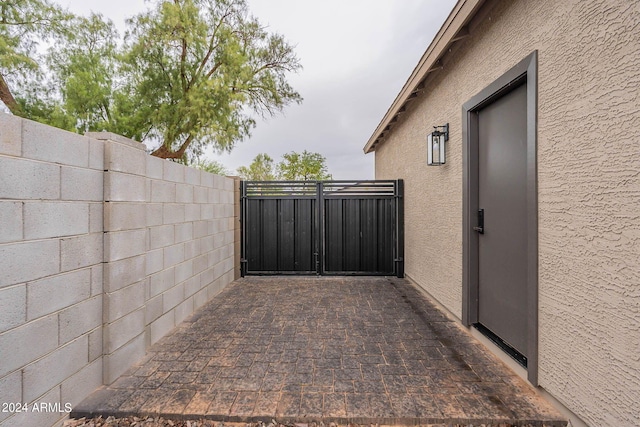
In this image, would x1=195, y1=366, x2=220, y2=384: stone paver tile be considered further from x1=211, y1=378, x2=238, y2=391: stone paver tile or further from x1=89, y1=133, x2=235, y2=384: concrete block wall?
x1=89, y1=133, x2=235, y2=384: concrete block wall

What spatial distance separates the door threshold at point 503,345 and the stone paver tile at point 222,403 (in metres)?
2.17

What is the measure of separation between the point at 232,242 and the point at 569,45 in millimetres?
4898

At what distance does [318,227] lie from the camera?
5598 mm

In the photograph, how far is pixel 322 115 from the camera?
43.5 ft

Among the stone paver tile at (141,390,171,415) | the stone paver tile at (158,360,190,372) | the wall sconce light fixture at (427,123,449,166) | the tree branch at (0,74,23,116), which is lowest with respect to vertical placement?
the stone paver tile at (141,390,171,415)

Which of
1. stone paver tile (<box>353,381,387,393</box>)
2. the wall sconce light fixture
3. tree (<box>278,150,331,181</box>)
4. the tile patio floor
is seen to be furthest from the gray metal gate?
tree (<box>278,150,331,181</box>)

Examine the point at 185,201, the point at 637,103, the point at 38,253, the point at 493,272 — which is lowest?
the point at 493,272

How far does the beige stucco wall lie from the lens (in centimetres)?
144

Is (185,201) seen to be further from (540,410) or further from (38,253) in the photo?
(540,410)

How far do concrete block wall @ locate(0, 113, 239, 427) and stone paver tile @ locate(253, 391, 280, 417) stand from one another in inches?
46.1

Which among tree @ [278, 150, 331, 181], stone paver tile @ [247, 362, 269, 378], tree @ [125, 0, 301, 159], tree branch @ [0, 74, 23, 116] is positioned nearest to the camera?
stone paver tile @ [247, 362, 269, 378]

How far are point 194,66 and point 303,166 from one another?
10.5 metres

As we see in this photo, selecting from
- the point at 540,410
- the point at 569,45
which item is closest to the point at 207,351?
the point at 540,410

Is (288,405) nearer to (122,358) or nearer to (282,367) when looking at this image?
(282,367)
